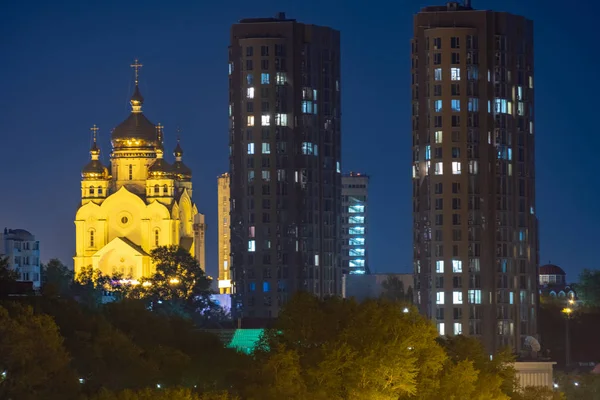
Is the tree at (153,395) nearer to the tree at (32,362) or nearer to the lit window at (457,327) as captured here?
the tree at (32,362)

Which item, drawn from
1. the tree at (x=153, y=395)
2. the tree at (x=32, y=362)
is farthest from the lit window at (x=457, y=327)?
the tree at (x=32, y=362)

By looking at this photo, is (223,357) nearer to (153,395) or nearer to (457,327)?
(153,395)

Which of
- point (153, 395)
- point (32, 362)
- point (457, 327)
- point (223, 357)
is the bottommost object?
point (153, 395)

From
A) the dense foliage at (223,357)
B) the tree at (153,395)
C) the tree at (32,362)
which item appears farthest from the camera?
the dense foliage at (223,357)

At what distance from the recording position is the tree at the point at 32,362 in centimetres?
10156

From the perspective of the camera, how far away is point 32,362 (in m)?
102

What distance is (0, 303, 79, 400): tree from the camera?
102 meters

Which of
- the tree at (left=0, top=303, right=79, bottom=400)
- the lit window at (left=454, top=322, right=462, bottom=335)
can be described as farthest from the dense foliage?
the lit window at (left=454, top=322, right=462, bottom=335)

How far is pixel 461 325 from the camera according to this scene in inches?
7830

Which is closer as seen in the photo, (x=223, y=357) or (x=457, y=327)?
(x=223, y=357)

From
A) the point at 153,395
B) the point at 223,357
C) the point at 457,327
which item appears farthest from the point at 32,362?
the point at 457,327

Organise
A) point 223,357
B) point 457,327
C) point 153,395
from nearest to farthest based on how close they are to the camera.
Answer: point 153,395 < point 223,357 < point 457,327

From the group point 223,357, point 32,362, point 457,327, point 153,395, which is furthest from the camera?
point 457,327

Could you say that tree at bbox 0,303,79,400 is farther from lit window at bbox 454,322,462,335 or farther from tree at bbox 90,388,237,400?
lit window at bbox 454,322,462,335
